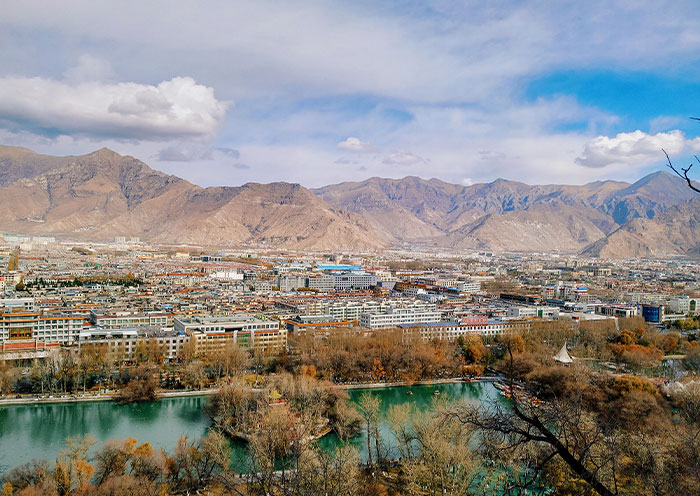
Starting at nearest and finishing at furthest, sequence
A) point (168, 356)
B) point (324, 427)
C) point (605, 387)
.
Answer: point (324, 427), point (605, 387), point (168, 356)

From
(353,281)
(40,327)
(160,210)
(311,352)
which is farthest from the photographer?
(160,210)

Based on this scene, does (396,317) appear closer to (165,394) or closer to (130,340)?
(130,340)

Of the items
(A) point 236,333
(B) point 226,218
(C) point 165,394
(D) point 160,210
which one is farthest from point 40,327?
(D) point 160,210

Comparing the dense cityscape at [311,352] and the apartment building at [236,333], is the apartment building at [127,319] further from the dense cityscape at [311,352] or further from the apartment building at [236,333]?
the apartment building at [236,333]

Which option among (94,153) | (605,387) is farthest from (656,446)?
(94,153)

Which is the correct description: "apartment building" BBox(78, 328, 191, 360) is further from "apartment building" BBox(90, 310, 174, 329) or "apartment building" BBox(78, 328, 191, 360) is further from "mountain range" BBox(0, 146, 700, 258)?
"mountain range" BBox(0, 146, 700, 258)

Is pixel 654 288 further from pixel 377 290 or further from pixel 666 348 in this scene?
pixel 666 348

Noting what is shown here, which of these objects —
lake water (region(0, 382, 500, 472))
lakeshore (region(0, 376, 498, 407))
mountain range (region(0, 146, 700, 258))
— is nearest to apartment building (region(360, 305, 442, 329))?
lakeshore (region(0, 376, 498, 407))

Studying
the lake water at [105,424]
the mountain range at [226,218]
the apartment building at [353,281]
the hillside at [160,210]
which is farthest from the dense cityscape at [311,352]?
the mountain range at [226,218]
